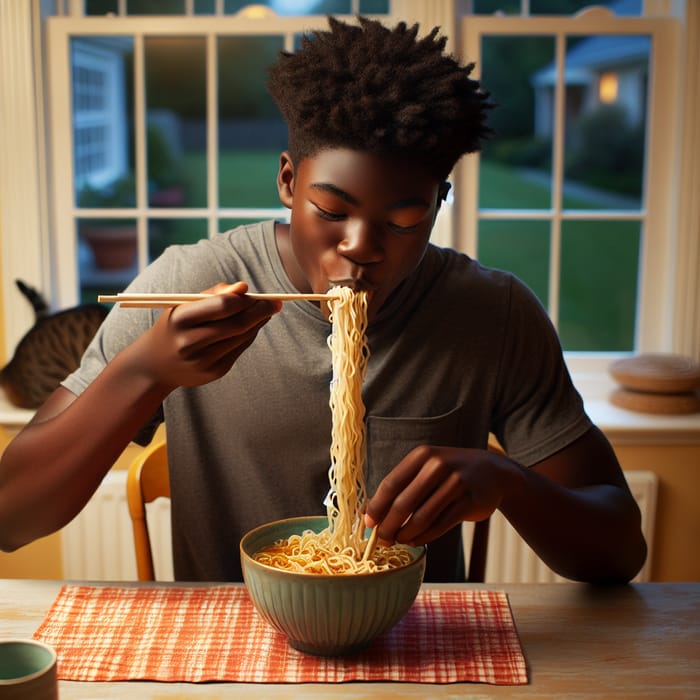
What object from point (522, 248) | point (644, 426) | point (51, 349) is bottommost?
point (522, 248)

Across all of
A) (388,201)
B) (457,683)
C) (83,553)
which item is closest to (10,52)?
(83,553)

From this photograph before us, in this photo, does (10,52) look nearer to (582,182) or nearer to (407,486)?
(407,486)

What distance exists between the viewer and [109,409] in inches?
51.7

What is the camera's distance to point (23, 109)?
2.72 m

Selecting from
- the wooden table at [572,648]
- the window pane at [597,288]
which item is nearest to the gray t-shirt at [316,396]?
the wooden table at [572,648]

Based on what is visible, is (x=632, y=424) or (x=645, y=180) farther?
(x=645, y=180)

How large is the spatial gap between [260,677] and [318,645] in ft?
0.25

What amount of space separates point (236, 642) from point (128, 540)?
1.63m

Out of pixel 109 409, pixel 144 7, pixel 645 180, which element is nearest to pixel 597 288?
pixel 645 180

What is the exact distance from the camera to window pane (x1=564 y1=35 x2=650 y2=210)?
3.20m

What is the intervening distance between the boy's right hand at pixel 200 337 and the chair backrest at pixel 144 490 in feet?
1.50

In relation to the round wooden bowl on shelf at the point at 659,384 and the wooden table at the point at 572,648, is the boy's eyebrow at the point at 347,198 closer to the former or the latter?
the wooden table at the point at 572,648

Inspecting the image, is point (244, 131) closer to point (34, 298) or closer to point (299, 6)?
point (299, 6)

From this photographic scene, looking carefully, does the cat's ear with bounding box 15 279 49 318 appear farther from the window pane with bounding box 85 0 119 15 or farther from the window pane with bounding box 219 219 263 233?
the window pane with bounding box 85 0 119 15
